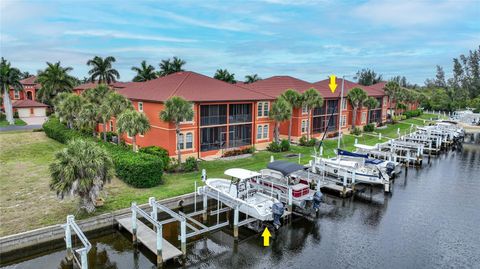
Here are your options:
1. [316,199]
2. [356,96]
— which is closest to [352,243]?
[316,199]

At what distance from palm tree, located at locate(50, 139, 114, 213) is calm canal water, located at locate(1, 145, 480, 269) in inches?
108

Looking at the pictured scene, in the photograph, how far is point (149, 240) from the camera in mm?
16516

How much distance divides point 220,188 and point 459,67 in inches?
5288

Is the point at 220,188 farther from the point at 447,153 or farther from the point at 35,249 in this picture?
the point at 447,153

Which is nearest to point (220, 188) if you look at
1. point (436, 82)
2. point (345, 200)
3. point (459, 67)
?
point (345, 200)

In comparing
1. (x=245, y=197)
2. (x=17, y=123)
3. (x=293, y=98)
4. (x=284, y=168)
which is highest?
(x=293, y=98)

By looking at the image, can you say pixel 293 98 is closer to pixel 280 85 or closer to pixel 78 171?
pixel 280 85

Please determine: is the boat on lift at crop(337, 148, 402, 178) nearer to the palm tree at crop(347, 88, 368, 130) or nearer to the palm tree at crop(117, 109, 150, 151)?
the palm tree at crop(117, 109, 150, 151)

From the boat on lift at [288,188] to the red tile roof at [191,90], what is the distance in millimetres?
11440

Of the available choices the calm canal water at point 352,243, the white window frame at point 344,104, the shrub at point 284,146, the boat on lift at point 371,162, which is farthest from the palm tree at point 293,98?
the calm canal water at point 352,243

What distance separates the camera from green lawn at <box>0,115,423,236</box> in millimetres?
18250

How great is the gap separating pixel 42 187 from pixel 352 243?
20765 millimetres

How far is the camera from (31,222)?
57.4ft

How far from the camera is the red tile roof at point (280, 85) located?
4647 centimetres
